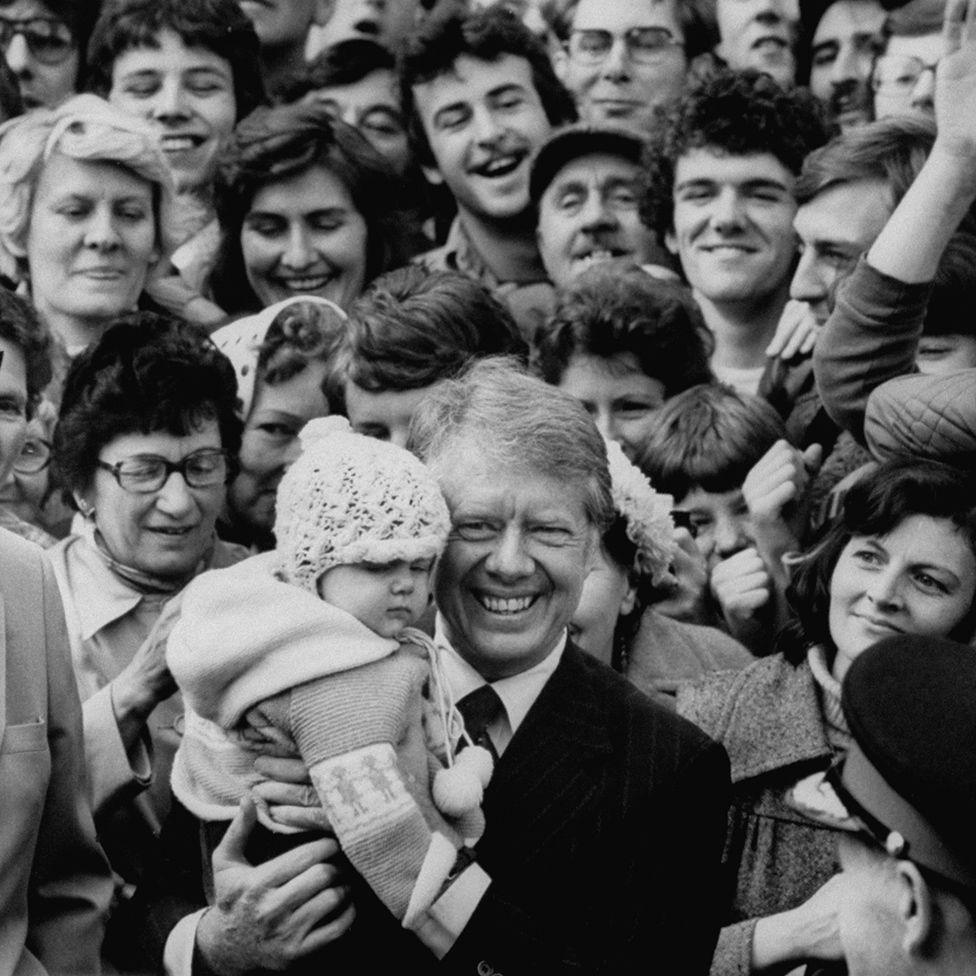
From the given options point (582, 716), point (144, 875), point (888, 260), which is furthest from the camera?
point (888, 260)

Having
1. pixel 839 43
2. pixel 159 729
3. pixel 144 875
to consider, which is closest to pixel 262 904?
pixel 144 875

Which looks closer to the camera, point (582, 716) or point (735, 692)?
point (582, 716)

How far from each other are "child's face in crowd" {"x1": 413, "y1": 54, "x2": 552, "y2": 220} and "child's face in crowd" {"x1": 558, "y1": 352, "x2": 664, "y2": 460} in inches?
68.9

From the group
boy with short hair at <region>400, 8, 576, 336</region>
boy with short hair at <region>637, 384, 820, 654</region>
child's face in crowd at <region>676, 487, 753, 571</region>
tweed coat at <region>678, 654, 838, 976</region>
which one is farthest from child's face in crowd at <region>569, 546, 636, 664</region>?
boy with short hair at <region>400, 8, 576, 336</region>

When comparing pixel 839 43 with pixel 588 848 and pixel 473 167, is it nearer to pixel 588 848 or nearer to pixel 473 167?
pixel 473 167

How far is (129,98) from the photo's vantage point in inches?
324

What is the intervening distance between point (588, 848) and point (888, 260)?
1.69 m

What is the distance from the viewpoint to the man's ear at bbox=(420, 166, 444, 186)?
840 cm

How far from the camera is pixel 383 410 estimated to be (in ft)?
18.6

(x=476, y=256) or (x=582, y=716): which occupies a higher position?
(x=582, y=716)

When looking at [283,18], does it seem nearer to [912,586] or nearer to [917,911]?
[912,586]

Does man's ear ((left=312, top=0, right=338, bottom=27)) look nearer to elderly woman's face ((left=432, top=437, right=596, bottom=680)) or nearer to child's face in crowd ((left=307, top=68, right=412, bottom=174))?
child's face in crowd ((left=307, top=68, right=412, bottom=174))

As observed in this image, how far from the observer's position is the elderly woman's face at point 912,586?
4.93 metres

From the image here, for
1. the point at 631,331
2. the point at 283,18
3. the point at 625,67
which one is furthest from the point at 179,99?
the point at 631,331
